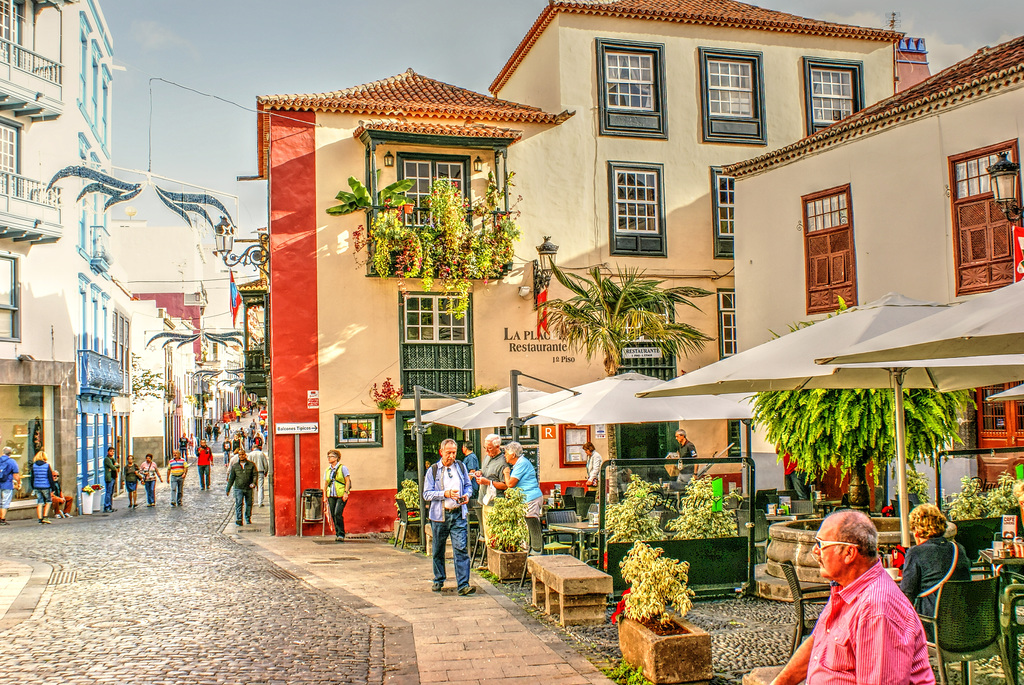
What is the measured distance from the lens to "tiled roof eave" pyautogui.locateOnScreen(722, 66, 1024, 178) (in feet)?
51.8

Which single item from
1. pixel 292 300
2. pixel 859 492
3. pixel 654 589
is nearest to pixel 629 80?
pixel 292 300

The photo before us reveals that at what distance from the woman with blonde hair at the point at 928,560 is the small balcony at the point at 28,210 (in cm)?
2124

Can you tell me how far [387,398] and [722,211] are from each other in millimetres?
9126

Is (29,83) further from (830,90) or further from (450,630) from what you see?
(450,630)

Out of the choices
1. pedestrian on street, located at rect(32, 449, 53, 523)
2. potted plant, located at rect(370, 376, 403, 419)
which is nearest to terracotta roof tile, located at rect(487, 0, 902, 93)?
potted plant, located at rect(370, 376, 403, 419)

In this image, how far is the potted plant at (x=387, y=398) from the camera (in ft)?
66.2

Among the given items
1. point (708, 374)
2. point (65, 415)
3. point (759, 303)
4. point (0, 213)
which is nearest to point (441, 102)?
point (759, 303)

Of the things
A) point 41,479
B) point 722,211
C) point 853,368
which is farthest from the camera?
point 722,211

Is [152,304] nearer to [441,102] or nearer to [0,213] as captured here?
[0,213]

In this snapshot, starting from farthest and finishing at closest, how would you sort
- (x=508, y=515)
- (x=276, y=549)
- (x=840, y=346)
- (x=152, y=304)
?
(x=152, y=304) → (x=276, y=549) → (x=508, y=515) → (x=840, y=346)

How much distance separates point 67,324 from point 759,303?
55.4ft

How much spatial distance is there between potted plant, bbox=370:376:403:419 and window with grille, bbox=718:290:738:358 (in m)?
7.69

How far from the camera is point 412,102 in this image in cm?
2130

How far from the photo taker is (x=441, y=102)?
21.8 m
